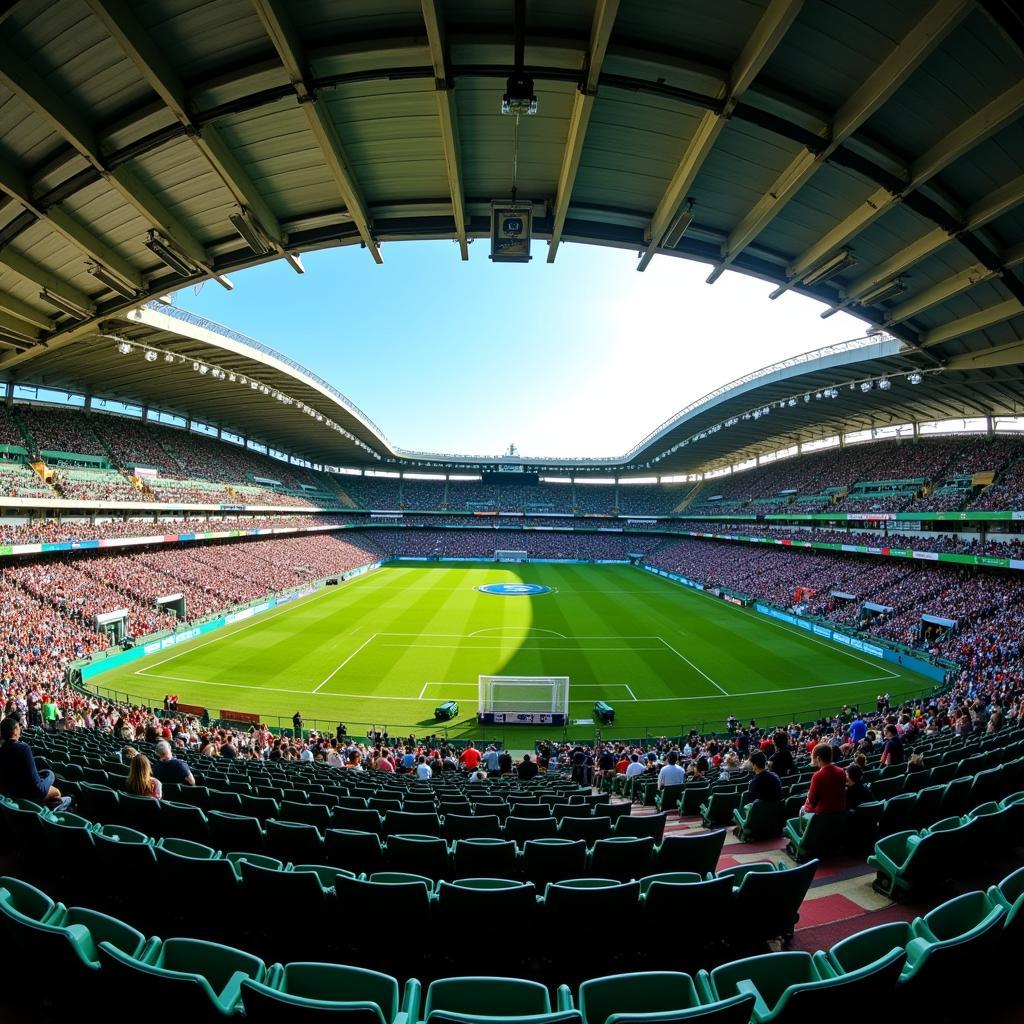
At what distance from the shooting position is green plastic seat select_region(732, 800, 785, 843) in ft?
21.5

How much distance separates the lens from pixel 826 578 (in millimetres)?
42594

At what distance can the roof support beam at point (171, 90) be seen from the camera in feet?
20.6

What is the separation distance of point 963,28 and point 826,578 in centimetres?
4276

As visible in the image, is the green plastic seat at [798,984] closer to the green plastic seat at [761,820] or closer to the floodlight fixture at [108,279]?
the green plastic seat at [761,820]

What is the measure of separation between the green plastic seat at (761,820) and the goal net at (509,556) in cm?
6914

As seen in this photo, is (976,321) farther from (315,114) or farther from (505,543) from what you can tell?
(505,543)

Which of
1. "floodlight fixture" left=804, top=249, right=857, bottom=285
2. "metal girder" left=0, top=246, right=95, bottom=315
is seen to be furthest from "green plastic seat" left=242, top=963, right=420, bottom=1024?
"metal girder" left=0, top=246, right=95, bottom=315

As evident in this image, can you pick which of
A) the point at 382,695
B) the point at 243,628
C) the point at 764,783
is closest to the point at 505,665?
the point at 382,695

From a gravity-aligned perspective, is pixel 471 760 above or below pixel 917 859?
below

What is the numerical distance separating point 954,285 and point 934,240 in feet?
8.21

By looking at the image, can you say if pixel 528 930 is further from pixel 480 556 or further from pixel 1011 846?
pixel 480 556

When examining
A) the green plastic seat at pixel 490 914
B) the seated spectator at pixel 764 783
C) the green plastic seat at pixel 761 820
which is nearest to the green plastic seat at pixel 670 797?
the green plastic seat at pixel 761 820

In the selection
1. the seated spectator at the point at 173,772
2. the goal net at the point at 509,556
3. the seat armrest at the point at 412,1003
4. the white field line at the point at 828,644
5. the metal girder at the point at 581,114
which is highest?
the metal girder at the point at 581,114

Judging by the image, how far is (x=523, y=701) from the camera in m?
22.6
